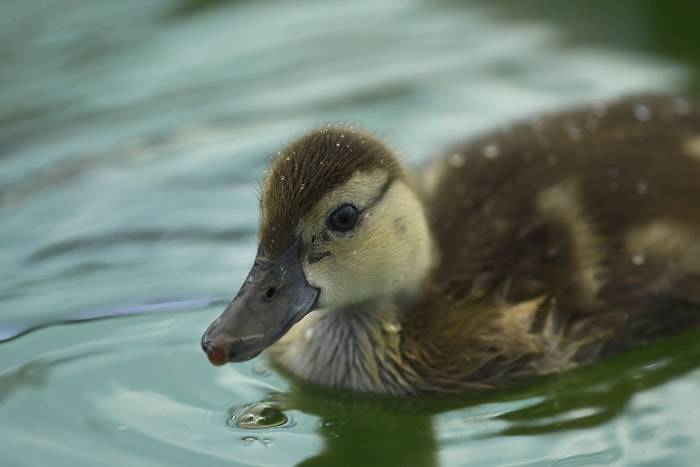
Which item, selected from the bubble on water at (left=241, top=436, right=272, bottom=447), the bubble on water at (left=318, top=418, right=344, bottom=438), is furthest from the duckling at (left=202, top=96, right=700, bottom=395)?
the bubble on water at (left=241, top=436, right=272, bottom=447)

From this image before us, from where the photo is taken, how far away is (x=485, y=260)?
328cm

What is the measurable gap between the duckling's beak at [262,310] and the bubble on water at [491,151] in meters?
0.69

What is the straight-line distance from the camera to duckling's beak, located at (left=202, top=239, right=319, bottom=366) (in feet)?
9.51

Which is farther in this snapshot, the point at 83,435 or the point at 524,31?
the point at 524,31

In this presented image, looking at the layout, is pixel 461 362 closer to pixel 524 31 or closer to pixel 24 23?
pixel 524 31

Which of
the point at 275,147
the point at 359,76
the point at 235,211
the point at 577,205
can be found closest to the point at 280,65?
the point at 359,76

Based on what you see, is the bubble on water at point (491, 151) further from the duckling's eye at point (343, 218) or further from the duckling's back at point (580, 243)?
the duckling's eye at point (343, 218)

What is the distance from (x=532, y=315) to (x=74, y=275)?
132cm

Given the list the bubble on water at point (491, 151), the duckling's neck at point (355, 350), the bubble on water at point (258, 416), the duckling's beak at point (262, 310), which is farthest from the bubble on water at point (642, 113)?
the bubble on water at point (258, 416)

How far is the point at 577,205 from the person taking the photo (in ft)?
10.9

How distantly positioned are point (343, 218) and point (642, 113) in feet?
3.18

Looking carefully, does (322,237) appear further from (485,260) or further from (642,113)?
(642,113)

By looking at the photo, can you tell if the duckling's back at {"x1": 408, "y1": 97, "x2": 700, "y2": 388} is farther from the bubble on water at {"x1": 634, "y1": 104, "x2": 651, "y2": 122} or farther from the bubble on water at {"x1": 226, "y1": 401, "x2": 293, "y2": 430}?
the bubble on water at {"x1": 226, "y1": 401, "x2": 293, "y2": 430}

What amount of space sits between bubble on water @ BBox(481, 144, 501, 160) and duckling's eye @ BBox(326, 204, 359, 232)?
560mm
